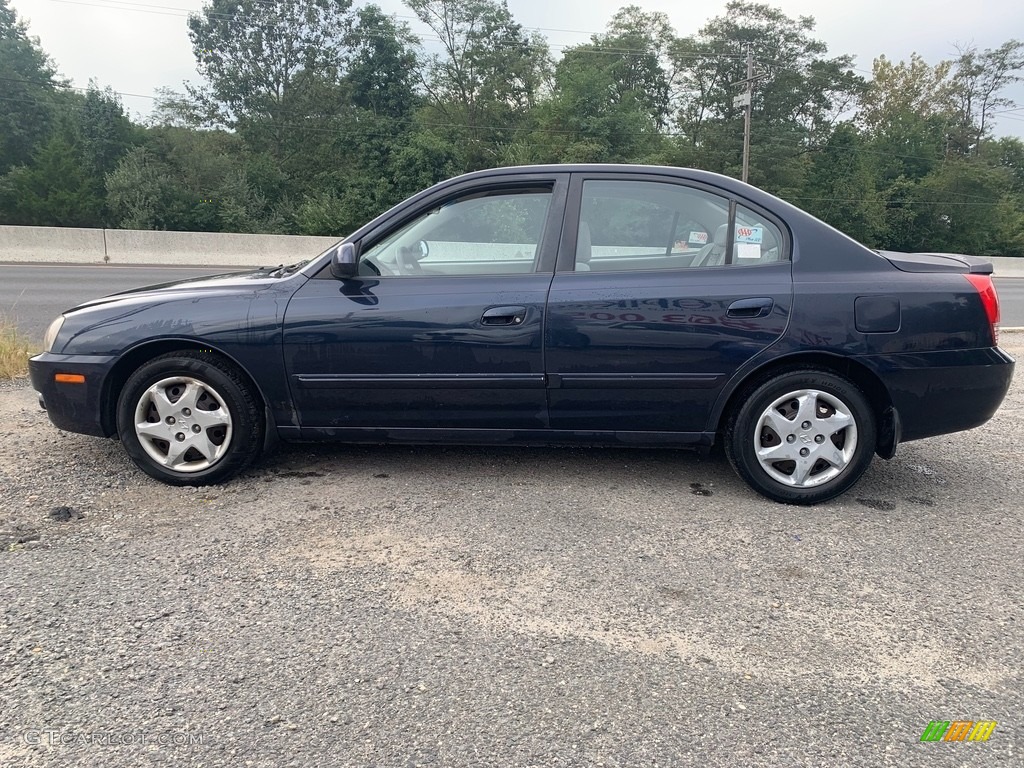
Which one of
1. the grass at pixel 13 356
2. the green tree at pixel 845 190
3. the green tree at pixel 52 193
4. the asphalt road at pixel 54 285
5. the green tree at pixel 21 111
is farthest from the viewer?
the green tree at pixel 845 190

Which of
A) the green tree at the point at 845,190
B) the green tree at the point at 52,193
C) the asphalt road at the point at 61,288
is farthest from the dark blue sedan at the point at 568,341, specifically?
the green tree at the point at 845,190

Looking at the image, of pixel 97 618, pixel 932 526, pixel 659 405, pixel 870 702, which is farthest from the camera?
pixel 659 405

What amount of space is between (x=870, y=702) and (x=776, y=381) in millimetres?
1671

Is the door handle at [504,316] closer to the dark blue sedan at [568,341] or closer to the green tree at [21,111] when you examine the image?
the dark blue sedan at [568,341]

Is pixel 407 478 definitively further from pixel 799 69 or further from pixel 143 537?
pixel 799 69

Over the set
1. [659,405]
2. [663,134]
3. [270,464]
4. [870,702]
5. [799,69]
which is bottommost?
[870,702]

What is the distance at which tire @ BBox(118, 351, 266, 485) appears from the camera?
360 cm

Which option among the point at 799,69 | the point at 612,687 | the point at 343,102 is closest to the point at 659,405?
the point at 612,687

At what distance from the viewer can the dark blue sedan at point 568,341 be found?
344cm

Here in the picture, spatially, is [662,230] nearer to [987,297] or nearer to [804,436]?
[804,436]

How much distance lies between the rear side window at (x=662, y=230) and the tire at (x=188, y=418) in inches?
72.4

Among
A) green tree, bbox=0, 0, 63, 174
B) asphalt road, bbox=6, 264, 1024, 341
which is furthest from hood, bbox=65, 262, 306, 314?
green tree, bbox=0, 0, 63, 174

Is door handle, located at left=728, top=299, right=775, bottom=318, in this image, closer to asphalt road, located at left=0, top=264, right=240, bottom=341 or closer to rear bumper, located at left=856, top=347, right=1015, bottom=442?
rear bumper, located at left=856, top=347, right=1015, bottom=442

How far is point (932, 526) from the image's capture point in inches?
131
